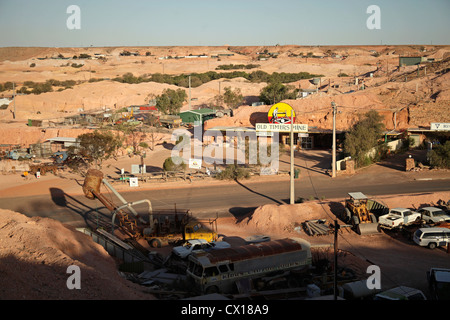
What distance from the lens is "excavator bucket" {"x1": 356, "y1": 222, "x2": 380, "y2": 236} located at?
21578 mm

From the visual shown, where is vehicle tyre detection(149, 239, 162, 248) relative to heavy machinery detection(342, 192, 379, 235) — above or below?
below

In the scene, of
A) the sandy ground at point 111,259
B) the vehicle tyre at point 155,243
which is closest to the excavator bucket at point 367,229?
the sandy ground at point 111,259

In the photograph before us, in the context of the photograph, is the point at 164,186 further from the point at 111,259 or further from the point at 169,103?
the point at 169,103

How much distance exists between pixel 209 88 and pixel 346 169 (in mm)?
58095

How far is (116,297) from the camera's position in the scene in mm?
11320

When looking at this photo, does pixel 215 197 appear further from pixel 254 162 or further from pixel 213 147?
pixel 213 147

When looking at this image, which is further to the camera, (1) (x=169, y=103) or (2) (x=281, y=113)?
(1) (x=169, y=103)

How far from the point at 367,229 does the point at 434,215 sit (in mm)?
3669

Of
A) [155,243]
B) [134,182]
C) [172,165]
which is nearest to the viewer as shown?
[155,243]

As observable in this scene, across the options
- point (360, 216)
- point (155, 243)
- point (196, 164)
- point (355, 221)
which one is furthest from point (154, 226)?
→ point (196, 164)

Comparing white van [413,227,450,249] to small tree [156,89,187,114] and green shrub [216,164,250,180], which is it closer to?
green shrub [216,164,250,180]

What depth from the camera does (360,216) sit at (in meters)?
22.4

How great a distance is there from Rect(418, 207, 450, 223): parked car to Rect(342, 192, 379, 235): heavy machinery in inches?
98.4

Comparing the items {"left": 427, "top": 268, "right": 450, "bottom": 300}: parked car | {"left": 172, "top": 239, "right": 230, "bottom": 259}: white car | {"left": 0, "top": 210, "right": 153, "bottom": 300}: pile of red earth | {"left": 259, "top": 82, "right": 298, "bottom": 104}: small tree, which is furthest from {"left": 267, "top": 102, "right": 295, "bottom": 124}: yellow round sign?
{"left": 427, "top": 268, "right": 450, "bottom": 300}: parked car
